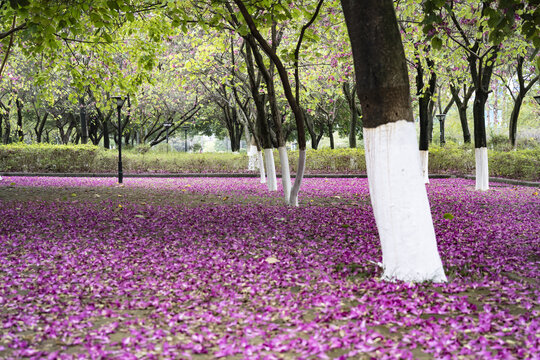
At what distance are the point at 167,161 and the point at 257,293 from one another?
2563cm

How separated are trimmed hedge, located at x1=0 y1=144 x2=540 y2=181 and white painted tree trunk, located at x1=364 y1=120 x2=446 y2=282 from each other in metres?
21.6

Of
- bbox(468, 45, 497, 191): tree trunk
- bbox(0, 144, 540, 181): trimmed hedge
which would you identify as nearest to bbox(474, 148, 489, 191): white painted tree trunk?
bbox(468, 45, 497, 191): tree trunk

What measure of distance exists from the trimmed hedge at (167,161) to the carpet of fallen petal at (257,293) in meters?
17.8

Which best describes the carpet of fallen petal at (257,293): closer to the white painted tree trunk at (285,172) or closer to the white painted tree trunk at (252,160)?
the white painted tree trunk at (285,172)

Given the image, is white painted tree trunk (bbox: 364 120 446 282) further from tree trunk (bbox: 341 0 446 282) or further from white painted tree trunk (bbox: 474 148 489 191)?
white painted tree trunk (bbox: 474 148 489 191)

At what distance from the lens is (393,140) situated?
14.7ft

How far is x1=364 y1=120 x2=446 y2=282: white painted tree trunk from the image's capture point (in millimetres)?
4430

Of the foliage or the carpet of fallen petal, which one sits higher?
the foliage

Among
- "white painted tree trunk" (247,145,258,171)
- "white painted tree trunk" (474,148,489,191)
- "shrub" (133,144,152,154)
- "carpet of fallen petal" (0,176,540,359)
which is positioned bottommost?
"carpet of fallen petal" (0,176,540,359)

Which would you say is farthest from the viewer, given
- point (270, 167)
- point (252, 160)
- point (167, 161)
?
point (167, 161)

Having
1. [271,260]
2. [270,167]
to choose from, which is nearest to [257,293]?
[271,260]

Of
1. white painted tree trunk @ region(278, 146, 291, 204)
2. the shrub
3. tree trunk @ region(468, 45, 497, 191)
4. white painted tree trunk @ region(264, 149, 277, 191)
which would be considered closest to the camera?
white painted tree trunk @ region(278, 146, 291, 204)

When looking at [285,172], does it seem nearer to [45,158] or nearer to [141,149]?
[45,158]

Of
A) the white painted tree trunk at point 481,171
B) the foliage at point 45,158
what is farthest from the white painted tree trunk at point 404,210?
the foliage at point 45,158
